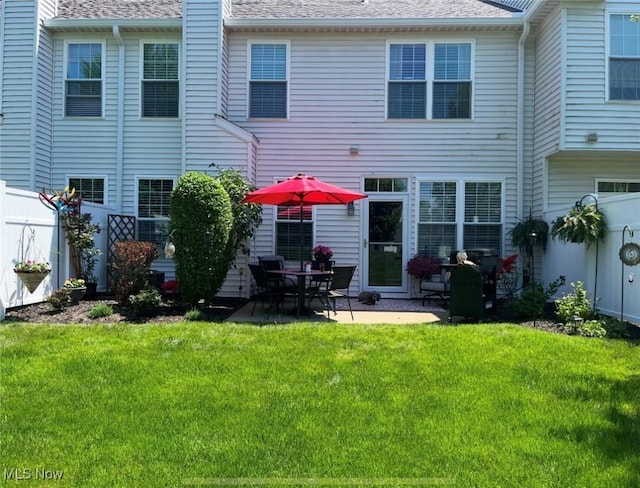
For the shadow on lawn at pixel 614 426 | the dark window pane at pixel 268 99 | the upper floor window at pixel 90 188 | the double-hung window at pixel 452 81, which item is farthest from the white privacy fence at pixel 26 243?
the double-hung window at pixel 452 81

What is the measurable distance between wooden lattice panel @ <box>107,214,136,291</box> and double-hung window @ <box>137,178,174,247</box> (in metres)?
0.22

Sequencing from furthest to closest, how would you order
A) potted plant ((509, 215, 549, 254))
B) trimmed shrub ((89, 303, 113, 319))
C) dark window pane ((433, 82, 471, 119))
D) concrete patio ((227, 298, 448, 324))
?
1. dark window pane ((433, 82, 471, 119))
2. potted plant ((509, 215, 549, 254))
3. concrete patio ((227, 298, 448, 324))
4. trimmed shrub ((89, 303, 113, 319))

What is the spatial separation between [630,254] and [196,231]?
5.99m

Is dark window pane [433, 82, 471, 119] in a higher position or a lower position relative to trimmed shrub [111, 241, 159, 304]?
higher

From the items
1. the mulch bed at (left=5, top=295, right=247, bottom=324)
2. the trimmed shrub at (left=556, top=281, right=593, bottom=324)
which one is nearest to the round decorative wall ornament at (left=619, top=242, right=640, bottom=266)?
the trimmed shrub at (left=556, top=281, right=593, bottom=324)

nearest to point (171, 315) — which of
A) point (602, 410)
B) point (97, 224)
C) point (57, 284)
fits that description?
point (57, 284)

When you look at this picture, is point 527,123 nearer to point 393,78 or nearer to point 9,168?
point 393,78

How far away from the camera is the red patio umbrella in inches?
263

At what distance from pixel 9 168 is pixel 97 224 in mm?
2738

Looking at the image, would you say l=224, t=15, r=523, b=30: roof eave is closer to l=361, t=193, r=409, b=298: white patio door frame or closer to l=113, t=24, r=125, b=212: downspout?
l=113, t=24, r=125, b=212: downspout

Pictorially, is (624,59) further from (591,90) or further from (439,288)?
(439,288)

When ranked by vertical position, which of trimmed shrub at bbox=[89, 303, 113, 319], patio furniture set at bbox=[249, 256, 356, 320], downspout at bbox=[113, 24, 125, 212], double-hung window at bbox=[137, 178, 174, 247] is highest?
downspout at bbox=[113, 24, 125, 212]

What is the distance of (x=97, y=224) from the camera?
873cm

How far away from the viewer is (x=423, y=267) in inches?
356
